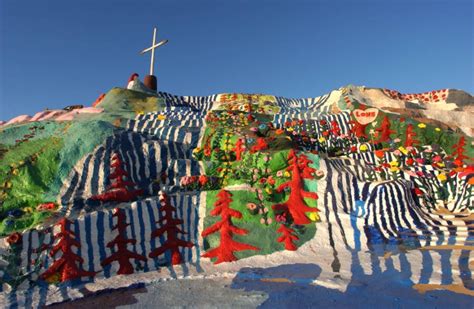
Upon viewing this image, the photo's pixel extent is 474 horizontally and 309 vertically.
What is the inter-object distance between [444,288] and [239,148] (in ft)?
25.7

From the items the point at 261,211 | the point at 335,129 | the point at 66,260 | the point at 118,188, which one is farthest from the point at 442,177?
the point at 66,260

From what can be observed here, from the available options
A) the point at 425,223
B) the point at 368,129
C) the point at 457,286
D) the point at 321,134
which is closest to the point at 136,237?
the point at 457,286

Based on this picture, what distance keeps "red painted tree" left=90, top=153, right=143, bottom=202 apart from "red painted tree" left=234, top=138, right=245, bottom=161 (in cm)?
335

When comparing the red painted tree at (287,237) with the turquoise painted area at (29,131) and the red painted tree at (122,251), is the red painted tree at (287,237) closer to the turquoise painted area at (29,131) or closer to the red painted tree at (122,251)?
the red painted tree at (122,251)

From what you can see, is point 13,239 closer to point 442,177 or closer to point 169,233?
point 169,233

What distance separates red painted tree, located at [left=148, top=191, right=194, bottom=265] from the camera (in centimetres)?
869

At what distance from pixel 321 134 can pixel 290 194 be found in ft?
22.3

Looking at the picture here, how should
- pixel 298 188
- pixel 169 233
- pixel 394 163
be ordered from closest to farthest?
pixel 169 233 → pixel 298 188 → pixel 394 163

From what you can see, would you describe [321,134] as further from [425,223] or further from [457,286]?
A: [457,286]

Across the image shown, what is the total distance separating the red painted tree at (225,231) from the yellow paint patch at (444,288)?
3.51m

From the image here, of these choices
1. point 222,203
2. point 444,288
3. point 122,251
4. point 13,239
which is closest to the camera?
point 444,288

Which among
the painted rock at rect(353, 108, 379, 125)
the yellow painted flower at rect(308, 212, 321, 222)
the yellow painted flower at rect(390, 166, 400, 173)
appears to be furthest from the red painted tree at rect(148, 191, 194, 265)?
the painted rock at rect(353, 108, 379, 125)

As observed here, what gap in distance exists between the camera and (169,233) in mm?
9133

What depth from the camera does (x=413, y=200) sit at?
38.4 ft
